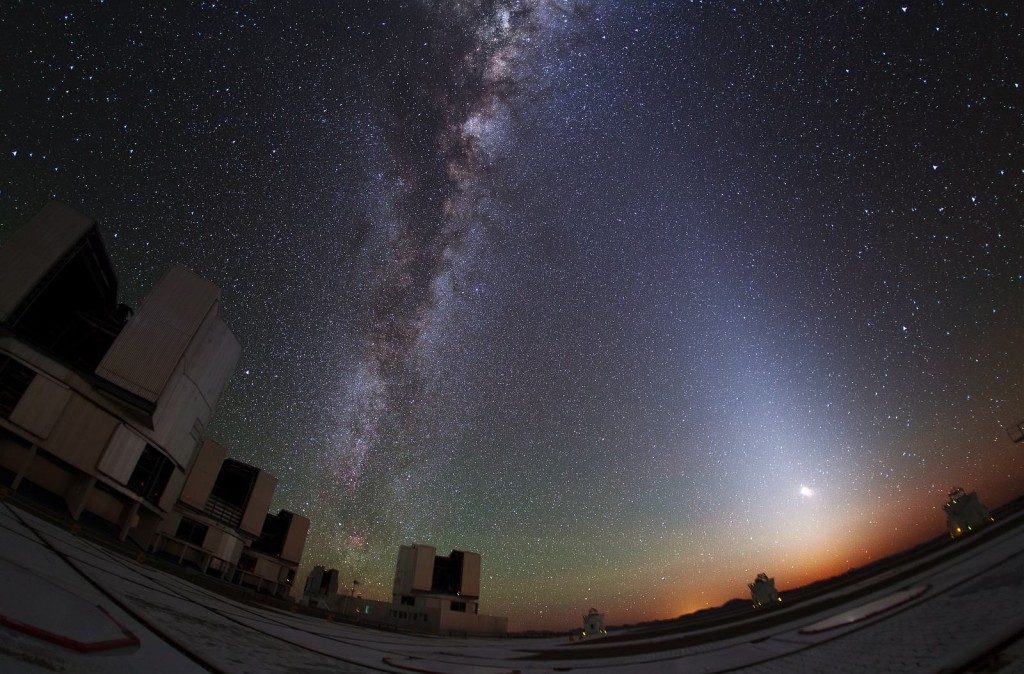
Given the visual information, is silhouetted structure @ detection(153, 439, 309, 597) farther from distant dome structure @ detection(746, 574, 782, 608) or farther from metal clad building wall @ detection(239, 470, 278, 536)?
distant dome structure @ detection(746, 574, 782, 608)

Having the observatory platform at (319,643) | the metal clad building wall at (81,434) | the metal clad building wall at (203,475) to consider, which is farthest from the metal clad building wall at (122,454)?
the observatory platform at (319,643)

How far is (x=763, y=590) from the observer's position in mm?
33781

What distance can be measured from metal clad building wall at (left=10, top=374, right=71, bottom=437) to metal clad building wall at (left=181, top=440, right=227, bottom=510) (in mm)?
11364

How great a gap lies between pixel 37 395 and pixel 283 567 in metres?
27.8

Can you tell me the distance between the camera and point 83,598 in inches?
143

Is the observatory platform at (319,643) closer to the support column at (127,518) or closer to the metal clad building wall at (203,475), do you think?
the support column at (127,518)

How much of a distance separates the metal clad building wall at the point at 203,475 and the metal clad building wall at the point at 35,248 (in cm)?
1517

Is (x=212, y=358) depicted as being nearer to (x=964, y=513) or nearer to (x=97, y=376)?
(x=97, y=376)

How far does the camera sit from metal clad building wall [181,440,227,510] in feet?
94.8

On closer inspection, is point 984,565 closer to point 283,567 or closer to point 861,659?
point 861,659

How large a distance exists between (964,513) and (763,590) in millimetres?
14888

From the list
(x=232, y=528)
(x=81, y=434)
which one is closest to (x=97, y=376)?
(x=81, y=434)

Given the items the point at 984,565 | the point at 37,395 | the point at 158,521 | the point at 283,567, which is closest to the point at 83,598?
the point at 984,565

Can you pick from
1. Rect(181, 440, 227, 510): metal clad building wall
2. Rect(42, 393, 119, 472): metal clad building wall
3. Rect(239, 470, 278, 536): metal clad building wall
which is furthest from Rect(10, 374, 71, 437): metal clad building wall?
Rect(239, 470, 278, 536): metal clad building wall
